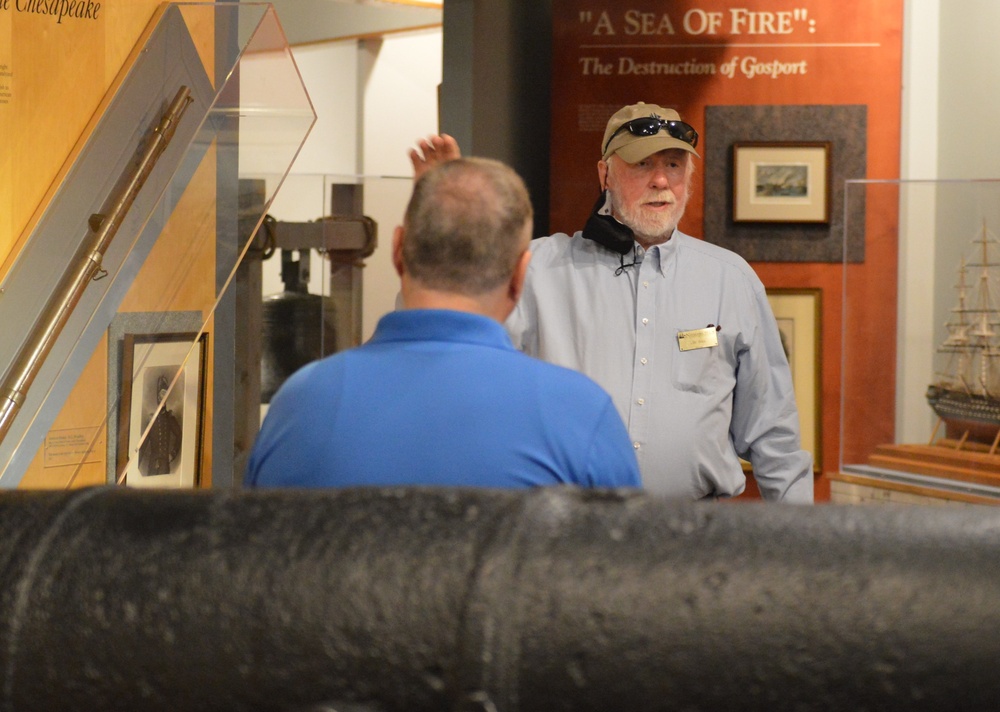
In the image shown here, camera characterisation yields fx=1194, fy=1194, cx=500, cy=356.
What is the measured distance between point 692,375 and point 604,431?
1833 millimetres

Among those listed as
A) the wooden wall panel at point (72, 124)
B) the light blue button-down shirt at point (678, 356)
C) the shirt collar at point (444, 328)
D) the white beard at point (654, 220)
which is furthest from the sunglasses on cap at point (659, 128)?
the shirt collar at point (444, 328)

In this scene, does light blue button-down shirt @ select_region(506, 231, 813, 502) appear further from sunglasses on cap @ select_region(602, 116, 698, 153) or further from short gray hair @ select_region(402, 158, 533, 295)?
short gray hair @ select_region(402, 158, 533, 295)

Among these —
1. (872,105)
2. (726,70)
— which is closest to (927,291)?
(872,105)

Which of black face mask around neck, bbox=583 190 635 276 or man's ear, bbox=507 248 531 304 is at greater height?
black face mask around neck, bbox=583 190 635 276

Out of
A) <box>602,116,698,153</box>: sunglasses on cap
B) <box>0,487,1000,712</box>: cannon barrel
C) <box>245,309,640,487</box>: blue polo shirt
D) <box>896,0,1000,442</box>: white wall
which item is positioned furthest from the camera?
<box>896,0,1000,442</box>: white wall

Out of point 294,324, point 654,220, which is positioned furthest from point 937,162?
point 294,324

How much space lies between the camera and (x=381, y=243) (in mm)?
4883

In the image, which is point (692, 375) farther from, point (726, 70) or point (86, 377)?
point (726, 70)

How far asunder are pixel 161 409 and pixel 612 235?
1.43 metres

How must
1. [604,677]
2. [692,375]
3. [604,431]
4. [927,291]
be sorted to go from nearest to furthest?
1. [604,677]
2. [604,431]
3. [692,375]
4. [927,291]

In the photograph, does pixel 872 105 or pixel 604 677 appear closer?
pixel 604 677

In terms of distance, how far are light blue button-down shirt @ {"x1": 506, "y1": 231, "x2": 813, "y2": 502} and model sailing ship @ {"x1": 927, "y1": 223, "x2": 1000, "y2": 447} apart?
1798mm

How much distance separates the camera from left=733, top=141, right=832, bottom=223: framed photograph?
5.14 meters

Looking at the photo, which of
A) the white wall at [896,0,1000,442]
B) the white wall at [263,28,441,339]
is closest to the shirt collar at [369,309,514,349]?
the white wall at [896,0,1000,442]
